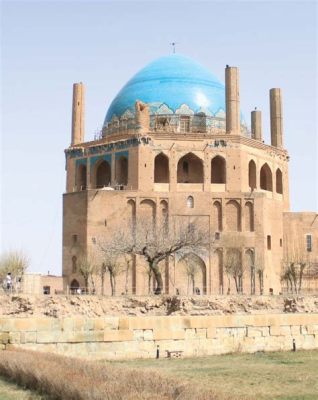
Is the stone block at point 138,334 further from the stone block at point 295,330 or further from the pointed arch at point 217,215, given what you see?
the pointed arch at point 217,215

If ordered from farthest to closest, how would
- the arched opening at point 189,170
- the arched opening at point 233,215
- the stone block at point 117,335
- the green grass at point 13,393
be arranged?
the arched opening at point 189,170 → the arched opening at point 233,215 → the stone block at point 117,335 → the green grass at point 13,393

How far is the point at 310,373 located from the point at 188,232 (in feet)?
66.9

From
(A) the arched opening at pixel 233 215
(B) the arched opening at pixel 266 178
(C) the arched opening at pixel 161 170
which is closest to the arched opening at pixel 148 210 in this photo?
(C) the arched opening at pixel 161 170

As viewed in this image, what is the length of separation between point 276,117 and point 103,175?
11.4 metres

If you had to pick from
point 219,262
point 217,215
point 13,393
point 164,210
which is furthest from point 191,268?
point 13,393

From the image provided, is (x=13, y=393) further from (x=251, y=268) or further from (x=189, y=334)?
(x=251, y=268)

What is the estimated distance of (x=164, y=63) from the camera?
145 feet

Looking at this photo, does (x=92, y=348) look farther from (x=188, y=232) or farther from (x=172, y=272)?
(x=172, y=272)

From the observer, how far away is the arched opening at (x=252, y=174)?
4044cm

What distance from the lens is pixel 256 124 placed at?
147 ft

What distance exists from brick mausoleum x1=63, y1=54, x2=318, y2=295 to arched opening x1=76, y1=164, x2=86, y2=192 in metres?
0.07

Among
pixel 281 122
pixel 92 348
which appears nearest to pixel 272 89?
pixel 281 122

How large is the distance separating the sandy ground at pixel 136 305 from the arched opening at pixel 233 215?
901 centimetres

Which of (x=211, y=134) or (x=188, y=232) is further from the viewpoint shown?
(x=211, y=134)
